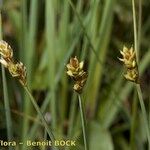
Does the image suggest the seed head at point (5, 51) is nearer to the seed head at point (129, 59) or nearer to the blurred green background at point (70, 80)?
the seed head at point (129, 59)

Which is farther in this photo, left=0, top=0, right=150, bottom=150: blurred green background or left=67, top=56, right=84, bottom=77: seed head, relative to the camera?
left=0, top=0, right=150, bottom=150: blurred green background

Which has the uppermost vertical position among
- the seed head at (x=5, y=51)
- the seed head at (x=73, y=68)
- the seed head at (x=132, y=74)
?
the seed head at (x=5, y=51)

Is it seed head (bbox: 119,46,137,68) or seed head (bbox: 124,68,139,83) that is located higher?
seed head (bbox: 119,46,137,68)

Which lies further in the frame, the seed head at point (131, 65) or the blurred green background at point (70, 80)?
the blurred green background at point (70, 80)

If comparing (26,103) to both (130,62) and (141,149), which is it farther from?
(130,62)

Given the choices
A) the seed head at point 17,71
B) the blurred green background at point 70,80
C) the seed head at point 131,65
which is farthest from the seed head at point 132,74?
the blurred green background at point 70,80

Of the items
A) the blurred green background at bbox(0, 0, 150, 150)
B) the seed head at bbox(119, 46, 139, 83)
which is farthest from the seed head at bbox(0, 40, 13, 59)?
the blurred green background at bbox(0, 0, 150, 150)

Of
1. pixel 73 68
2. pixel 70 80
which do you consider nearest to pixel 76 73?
pixel 73 68

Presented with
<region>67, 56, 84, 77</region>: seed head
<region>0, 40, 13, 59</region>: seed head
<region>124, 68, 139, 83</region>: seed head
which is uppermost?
<region>0, 40, 13, 59</region>: seed head

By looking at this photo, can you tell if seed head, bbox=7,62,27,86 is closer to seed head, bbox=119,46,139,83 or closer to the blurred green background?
seed head, bbox=119,46,139,83

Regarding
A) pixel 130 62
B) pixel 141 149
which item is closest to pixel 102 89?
pixel 141 149
